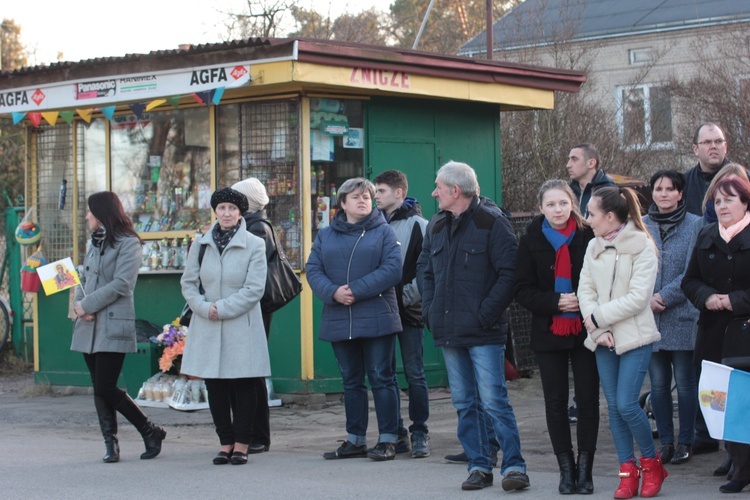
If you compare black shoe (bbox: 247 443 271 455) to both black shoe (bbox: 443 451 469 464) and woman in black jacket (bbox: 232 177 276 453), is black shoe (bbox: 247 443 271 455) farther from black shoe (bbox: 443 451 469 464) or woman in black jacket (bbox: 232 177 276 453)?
black shoe (bbox: 443 451 469 464)

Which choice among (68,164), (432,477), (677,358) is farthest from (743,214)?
(68,164)

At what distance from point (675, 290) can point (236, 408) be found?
3155 mm

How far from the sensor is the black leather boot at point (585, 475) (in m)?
6.36

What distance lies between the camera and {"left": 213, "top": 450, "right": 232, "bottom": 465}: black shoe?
7.75 m

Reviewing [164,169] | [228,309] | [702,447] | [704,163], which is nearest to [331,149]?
[164,169]

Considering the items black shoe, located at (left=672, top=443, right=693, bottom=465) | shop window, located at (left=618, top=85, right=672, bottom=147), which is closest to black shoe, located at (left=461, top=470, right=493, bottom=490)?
black shoe, located at (left=672, top=443, right=693, bottom=465)

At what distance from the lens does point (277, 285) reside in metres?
8.02

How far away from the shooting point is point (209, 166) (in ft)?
36.7

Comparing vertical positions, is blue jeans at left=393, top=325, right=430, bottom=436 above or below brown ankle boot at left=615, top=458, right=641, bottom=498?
above

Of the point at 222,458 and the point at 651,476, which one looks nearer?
the point at 651,476

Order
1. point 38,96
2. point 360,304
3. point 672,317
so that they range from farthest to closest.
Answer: point 38,96 < point 360,304 < point 672,317

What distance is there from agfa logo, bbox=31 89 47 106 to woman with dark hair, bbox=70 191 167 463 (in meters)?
3.57

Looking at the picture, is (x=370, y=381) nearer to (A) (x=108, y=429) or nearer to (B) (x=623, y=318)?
(A) (x=108, y=429)

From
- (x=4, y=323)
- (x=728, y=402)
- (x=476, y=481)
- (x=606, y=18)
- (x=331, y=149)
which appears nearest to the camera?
(x=728, y=402)
